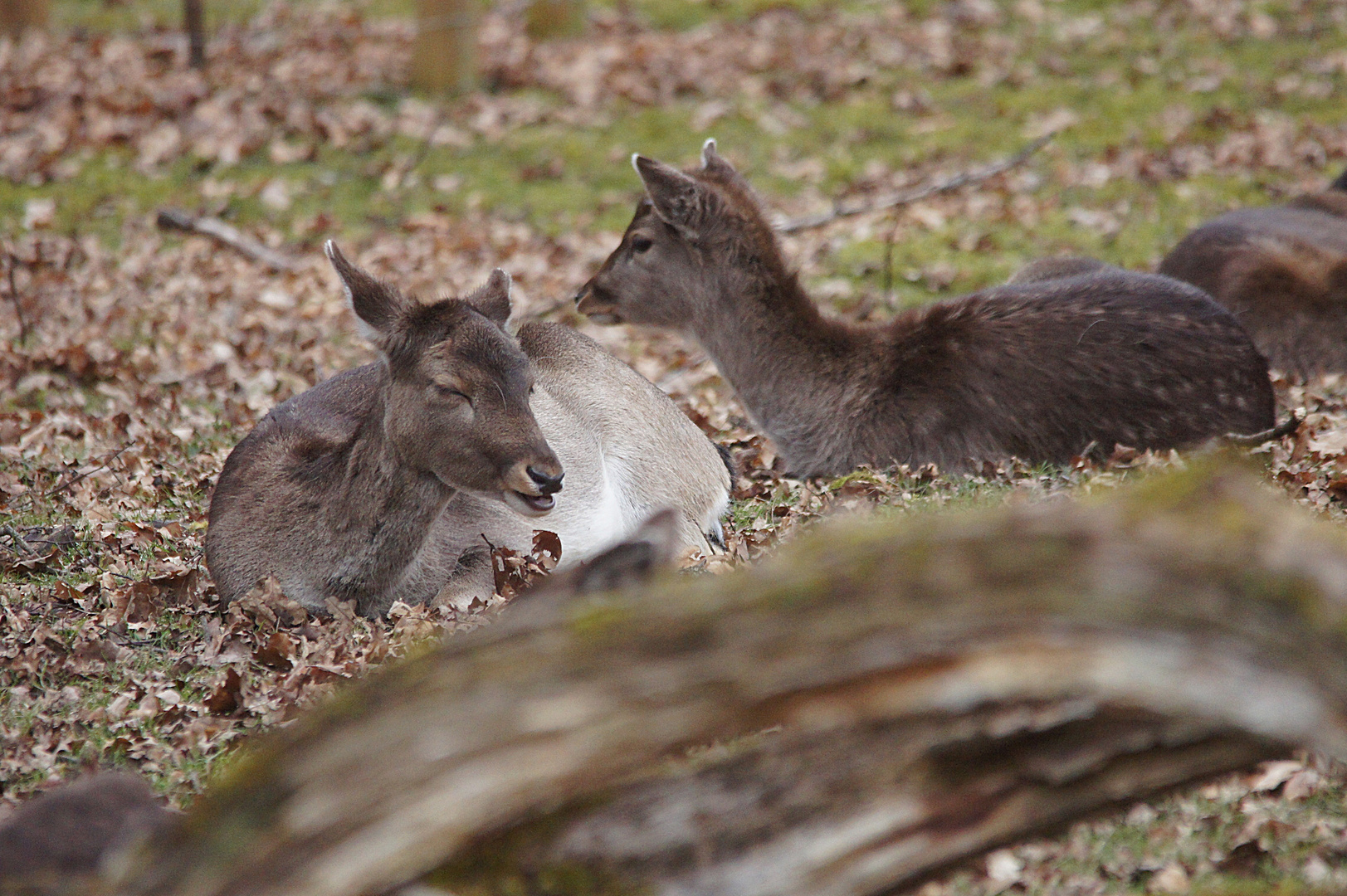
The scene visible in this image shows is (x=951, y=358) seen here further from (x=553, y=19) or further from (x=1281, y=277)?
(x=553, y=19)

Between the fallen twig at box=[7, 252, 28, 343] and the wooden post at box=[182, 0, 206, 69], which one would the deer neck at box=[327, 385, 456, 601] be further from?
the wooden post at box=[182, 0, 206, 69]

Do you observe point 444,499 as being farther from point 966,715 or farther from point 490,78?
point 490,78

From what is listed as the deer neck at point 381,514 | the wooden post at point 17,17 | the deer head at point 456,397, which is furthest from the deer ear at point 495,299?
the wooden post at point 17,17

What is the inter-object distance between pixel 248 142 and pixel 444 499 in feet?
35.0

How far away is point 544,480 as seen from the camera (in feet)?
17.2

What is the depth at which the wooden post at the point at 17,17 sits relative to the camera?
58.2 ft

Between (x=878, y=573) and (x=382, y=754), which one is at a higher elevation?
(x=878, y=573)

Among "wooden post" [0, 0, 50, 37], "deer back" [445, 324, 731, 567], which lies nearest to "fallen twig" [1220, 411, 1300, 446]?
"deer back" [445, 324, 731, 567]

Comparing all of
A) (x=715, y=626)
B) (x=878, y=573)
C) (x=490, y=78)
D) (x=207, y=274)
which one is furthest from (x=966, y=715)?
(x=490, y=78)

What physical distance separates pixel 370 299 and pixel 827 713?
3.44m

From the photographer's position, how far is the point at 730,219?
24.7ft

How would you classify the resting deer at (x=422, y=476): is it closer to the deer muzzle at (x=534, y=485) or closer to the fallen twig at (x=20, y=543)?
the deer muzzle at (x=534, y=485)

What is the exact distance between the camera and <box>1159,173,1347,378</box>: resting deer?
8.48 metres

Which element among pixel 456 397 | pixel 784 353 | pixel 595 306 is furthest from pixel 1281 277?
pixel 456 397
